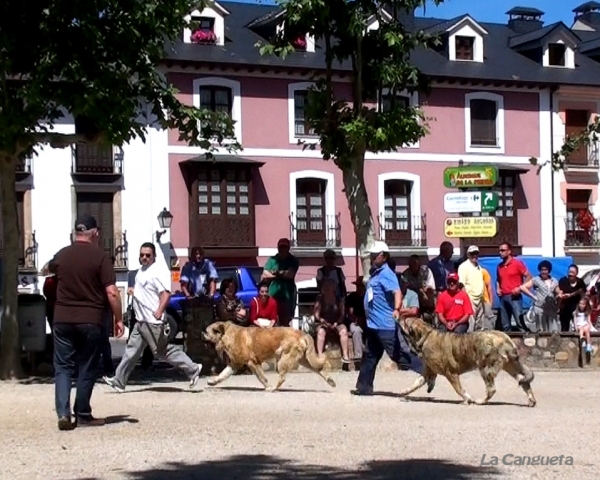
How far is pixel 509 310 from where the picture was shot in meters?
21.0

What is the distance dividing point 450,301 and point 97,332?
7.16m

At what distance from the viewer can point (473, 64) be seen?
4278 centimetres

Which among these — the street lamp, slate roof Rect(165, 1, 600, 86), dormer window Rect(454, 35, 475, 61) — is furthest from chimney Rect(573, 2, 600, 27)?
the street lamp

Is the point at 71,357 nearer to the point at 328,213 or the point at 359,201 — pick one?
the point at 359,201

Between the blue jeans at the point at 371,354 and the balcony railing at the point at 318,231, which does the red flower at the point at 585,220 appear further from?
the blue jeans at the point at 371,354

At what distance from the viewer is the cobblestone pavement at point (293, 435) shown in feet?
29.5

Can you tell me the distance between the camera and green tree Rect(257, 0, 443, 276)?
18.7 metres

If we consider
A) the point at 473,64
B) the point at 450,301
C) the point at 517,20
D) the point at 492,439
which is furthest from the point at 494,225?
the point at 517,20

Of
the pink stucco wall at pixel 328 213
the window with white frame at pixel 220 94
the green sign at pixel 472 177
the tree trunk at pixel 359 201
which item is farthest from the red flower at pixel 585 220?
the tree trunk at pixel 359 201

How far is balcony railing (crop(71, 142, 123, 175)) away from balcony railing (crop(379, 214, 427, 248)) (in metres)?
8.83

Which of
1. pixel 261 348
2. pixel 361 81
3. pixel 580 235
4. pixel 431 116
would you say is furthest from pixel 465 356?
pixel 580 235

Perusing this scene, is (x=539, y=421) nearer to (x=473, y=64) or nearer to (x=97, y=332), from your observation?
(x=97, y=332)

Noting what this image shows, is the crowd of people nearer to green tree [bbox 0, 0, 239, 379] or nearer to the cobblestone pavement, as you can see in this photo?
the cobblestone pavement

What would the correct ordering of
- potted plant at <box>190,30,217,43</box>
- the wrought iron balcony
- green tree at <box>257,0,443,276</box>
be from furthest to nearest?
potted plant at <box>190,30,217,43</box>, the wrought iron balcony, green tree at <box>257,0,443,276</box>
